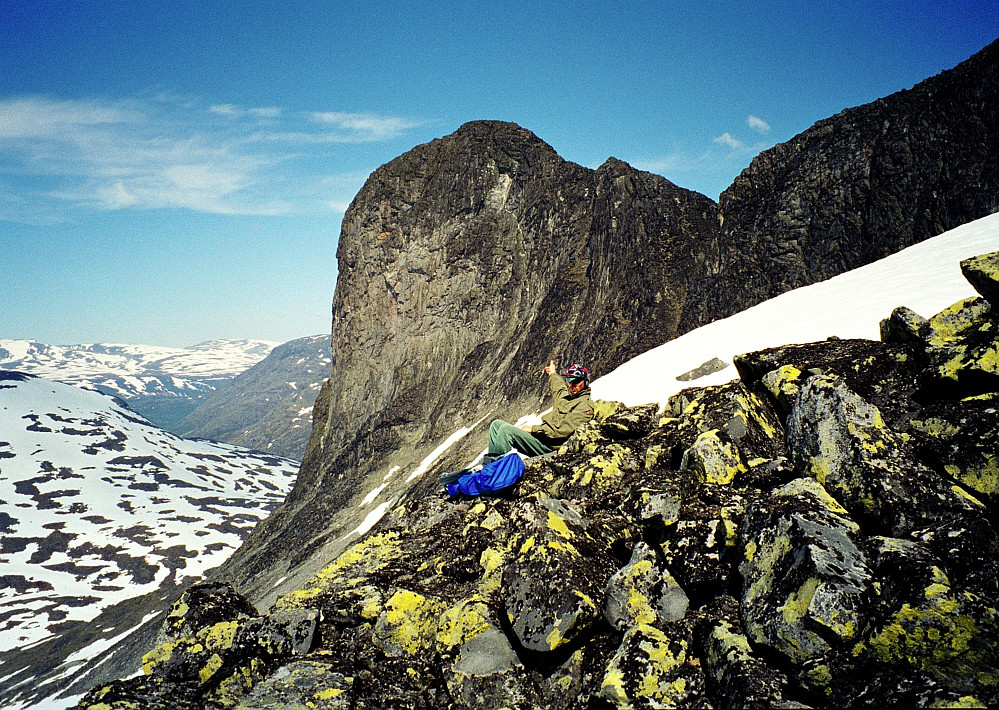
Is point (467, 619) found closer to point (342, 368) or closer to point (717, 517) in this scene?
point (717, 517)

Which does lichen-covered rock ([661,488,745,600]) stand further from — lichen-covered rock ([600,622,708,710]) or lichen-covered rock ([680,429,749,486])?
lichen-covered rock ([680,429,749,486])

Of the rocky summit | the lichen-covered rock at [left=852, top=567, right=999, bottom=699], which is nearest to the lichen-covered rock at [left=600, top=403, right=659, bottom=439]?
the rocky summit

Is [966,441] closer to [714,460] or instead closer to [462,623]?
[714,460]

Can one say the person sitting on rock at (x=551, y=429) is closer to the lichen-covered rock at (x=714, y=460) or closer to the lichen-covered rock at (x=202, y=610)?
the lichen-covered rock at (x=714, y=460)

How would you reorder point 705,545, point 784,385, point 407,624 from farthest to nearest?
point 784,385
point 407,624
point 705,545

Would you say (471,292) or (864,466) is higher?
(471,292)

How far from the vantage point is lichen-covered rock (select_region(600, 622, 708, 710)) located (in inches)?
205

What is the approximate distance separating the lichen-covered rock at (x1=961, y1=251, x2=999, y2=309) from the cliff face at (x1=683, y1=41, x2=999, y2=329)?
2319 centimetres

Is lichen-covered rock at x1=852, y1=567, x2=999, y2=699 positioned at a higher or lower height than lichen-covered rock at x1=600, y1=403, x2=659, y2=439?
lower

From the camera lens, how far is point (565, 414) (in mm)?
14273

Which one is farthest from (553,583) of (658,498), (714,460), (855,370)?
(855,370)

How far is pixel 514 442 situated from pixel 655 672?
354 inches

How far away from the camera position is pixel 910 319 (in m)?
8.67

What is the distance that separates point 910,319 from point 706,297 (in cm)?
2856
